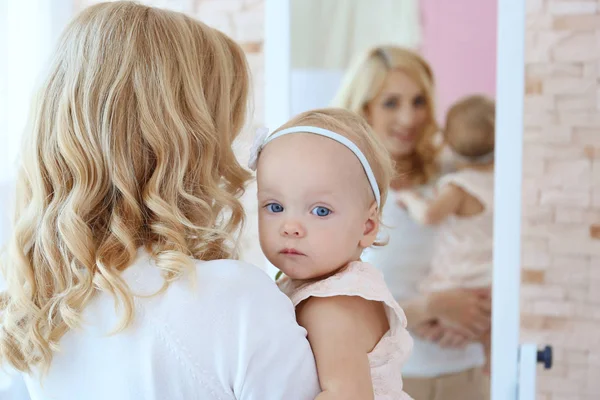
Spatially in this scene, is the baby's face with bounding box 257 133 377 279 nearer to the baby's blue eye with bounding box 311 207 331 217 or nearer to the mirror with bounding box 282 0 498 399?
the baby's blue eye with bounding box 311 207 331 217

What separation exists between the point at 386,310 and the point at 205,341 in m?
0.37

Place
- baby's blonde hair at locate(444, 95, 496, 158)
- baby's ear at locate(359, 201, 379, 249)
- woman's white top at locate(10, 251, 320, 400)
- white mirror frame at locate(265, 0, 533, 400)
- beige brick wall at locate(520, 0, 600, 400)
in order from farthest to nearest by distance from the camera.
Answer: beige brick wall at locate(520, 0, 600, 400) → baby's blonde hair at locate(444, 95, 496, 158) → white mirror frame at locate(265, 0, 533, 400) → baby's ear at locate(359, 201, 379, 249) → woman's white top at locate(10, 251, 320, 400)

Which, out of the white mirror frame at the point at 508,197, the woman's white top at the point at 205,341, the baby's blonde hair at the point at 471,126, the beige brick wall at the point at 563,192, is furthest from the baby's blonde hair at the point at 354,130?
the beige brick wall at the point at 563,192

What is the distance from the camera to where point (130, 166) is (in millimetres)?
1016

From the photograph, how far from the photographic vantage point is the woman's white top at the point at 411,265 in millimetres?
1896

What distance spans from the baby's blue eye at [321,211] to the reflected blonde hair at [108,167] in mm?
152

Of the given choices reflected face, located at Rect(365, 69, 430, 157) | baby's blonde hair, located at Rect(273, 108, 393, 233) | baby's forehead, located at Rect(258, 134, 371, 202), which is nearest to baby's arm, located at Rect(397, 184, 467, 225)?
reflected face, located at Rect(365, 69, 430, 157)

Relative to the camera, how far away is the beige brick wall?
7.77 ft

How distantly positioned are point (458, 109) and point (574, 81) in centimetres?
71

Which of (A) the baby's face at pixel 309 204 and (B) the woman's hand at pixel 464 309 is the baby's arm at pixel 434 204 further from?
(A) the baby's face at pixel 309 204

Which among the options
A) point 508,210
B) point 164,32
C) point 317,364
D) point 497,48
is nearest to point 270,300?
point 317,364

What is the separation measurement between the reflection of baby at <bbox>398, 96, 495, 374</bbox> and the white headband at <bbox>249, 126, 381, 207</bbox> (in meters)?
0.60

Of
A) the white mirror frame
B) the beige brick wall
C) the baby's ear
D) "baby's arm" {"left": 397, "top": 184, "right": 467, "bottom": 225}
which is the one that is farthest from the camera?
the beige brick wall

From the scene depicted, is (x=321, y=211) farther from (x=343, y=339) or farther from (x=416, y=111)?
(x=416, y=111)
